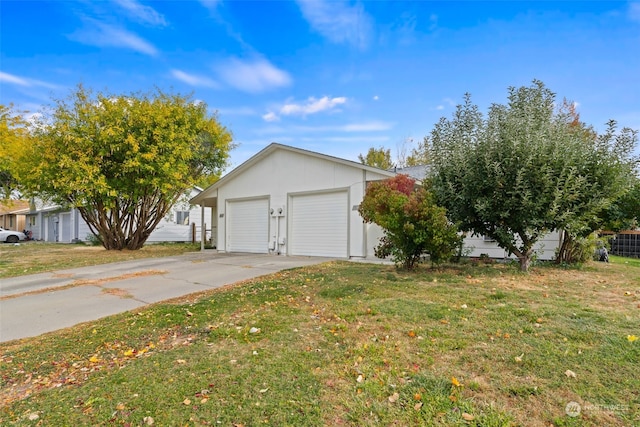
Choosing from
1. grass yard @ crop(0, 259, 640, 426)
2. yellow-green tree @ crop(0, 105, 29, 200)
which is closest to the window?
yellow-green tree @ crop(0, 105, 29, 200)

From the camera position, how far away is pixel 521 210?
674 cm

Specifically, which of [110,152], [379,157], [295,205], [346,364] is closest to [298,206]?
[295,205]

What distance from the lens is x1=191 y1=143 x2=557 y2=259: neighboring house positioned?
11.4 metres

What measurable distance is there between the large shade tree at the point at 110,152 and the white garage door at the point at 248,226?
2.76 m

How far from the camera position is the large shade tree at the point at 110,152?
44.6 feet

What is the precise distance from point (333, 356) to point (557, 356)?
199cm

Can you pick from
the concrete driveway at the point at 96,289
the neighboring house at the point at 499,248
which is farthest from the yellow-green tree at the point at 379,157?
the concrete driveway at the point at 96,289

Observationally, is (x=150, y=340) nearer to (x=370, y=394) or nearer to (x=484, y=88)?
(x=370, y=394)

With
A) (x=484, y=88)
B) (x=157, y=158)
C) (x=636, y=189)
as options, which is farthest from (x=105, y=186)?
(x=636, y=189)

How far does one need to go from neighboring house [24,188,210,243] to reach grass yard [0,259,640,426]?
16.3 metres

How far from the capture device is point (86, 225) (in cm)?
2530

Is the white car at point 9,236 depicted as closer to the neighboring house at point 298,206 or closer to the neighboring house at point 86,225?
the neighboring house at point 86,225

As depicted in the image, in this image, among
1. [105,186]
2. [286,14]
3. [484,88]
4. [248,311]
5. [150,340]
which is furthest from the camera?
[105,186]

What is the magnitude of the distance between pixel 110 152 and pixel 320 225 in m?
8.94
